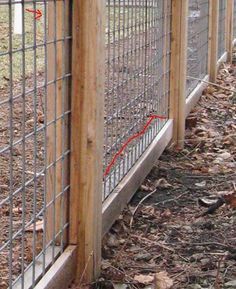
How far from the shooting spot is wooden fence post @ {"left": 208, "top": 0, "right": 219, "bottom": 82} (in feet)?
26.7

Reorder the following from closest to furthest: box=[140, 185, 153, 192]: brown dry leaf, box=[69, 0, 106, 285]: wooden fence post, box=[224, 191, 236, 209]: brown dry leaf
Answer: box=[69, 0, 106, 285]: wooden fence post < box=[224, 191, 236, 209]: brown dry leaf < box=[140, 185, 153, 192]: brown dry leaf

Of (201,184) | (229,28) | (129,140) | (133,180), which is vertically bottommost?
(201,184)

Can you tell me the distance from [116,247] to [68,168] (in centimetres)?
76

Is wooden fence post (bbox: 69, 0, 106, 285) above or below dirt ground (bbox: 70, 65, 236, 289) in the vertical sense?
above

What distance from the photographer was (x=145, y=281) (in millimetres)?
3359

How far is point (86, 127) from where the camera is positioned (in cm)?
310

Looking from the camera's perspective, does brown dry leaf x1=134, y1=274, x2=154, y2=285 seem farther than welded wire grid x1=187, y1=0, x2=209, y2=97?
No

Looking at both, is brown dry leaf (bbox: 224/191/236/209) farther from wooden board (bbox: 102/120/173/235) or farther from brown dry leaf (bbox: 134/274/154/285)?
brown dry leaf (bbox: 134/274/154/285)

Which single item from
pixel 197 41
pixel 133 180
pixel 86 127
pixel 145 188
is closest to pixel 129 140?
pixel 133 180

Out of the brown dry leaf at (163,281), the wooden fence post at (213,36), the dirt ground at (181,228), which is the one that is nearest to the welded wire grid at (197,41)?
the wooden fence post at (213,36)

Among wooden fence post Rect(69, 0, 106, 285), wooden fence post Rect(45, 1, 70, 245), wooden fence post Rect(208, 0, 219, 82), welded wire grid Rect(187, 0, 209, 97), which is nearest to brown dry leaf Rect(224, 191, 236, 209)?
wooden fence post Rect(69, 0, 106, 285)

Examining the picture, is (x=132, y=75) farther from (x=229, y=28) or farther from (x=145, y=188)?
(x=229, y=28)

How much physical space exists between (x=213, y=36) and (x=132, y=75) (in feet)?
13.6

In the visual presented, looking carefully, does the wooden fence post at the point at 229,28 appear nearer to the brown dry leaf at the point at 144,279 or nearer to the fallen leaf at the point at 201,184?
the fallen leaf at the point at 201,184
